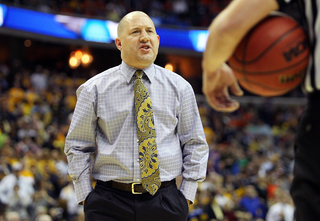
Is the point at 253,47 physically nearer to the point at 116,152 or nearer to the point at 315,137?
the point at 315,137

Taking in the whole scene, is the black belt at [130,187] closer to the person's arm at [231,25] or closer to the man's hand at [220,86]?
the man's hand at [220,86]

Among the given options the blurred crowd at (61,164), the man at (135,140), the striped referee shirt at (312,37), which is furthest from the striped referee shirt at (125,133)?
the blurred crowd at (61,164)

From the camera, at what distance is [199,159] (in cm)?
222

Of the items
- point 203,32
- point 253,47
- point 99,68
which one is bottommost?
point 99,68

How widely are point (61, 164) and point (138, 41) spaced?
568cm

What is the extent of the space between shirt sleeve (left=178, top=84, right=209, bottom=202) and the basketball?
2.90 ft

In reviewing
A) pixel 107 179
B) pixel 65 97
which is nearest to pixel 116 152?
pixel 107 179

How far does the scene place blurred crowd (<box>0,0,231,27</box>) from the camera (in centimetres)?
1237

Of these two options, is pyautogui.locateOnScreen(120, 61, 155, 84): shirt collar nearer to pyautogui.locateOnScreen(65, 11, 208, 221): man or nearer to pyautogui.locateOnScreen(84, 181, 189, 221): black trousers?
pyautogui.locateOnScreen(65, 11, 208, 221): man

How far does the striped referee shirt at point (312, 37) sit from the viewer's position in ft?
3.98

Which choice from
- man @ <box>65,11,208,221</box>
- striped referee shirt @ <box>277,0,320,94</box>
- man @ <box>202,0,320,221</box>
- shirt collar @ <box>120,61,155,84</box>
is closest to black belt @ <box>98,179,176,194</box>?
man @ <box>65,11,208,221</box>

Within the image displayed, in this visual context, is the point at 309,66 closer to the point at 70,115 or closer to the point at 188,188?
the point at 188,188

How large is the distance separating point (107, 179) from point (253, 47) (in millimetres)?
1132

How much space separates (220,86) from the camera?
1.59 meters
